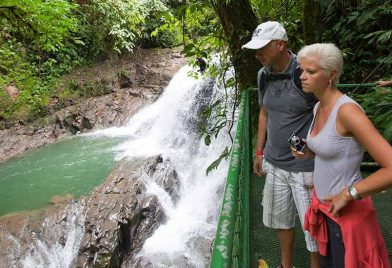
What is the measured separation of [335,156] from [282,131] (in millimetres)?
664

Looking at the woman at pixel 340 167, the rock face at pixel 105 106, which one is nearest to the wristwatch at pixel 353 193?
the woman at pixel 340 167

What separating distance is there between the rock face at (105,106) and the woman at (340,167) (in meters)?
12.4

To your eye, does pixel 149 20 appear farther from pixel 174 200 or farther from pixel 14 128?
pixel 174 200

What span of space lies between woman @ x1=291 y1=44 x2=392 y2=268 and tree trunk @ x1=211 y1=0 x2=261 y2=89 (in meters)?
2.09

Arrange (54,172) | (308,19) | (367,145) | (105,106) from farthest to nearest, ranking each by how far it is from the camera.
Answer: (105,106)
(54,172)
(308,19)
(367,145)

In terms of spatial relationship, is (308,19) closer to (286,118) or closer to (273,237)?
(286,118)

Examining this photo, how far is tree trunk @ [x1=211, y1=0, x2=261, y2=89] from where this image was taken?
3.68 m

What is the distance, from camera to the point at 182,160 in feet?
33.2

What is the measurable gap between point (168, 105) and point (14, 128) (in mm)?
5747

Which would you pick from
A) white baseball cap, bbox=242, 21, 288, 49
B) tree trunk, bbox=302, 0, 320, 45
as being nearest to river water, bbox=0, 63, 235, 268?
tree trunk, bbox=302, 0, 320, 45

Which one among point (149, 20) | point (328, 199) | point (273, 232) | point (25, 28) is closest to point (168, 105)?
point (25, 28)

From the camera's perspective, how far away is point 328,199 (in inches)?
68.1

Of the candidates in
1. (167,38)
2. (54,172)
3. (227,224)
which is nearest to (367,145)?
(227,224)

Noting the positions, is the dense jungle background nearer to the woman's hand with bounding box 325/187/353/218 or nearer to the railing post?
the woman's hand with bounding box 325/187/353/218
